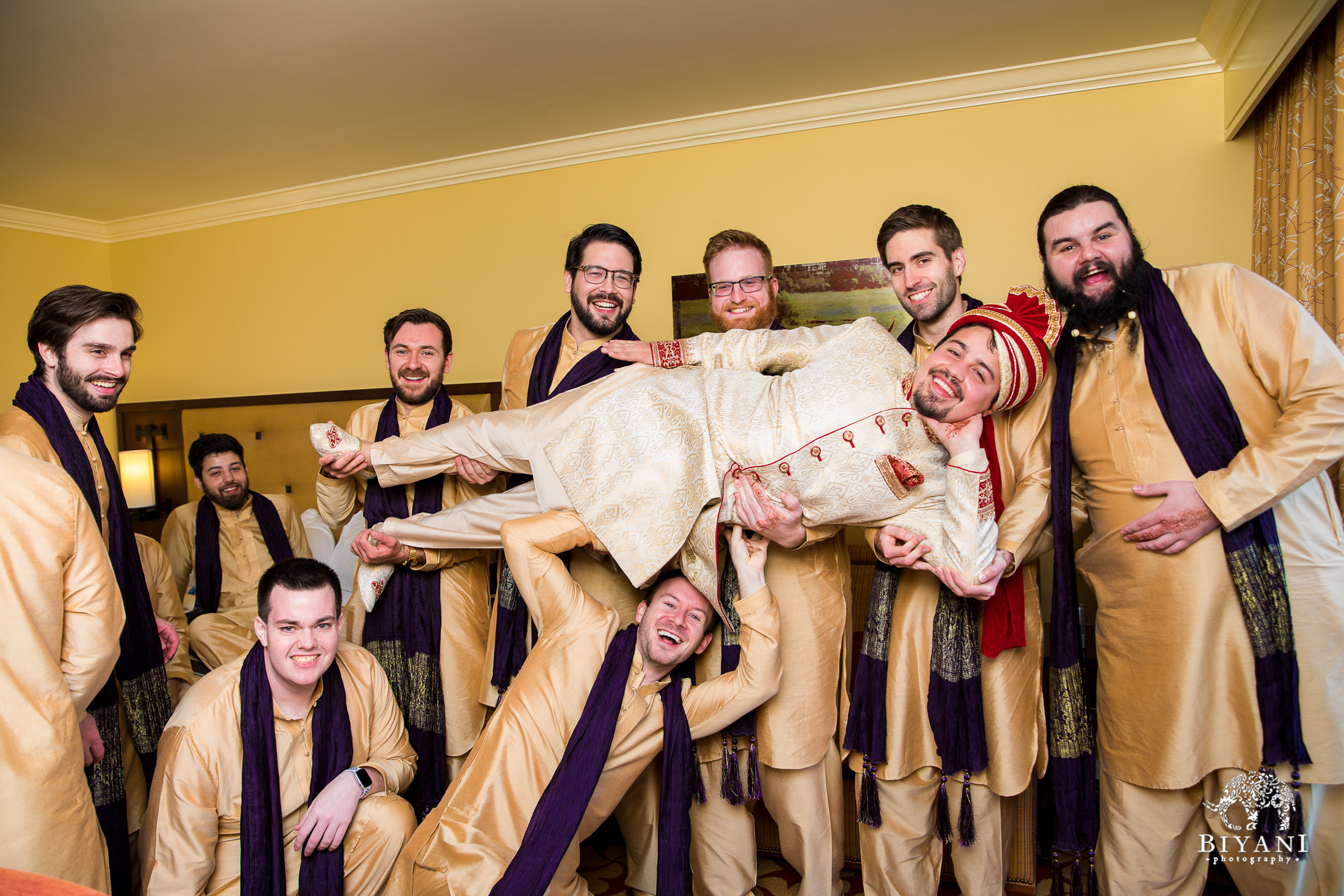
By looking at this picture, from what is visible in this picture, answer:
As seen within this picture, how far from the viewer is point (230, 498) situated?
400 centimetres

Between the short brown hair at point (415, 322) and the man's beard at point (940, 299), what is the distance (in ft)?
5.67

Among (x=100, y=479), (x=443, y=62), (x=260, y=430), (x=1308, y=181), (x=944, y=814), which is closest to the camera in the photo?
(x=944, y=814)

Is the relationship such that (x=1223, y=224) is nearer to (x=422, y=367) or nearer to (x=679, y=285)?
(x=679, y=285)

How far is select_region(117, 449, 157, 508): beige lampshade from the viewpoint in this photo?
5.06 m

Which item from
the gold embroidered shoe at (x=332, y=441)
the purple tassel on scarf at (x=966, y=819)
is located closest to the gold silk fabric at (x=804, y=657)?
the purple tassel on scarf at (x=966, y=819)

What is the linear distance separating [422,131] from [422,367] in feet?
5.93

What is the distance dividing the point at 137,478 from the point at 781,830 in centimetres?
475

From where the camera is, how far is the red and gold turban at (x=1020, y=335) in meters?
1.95

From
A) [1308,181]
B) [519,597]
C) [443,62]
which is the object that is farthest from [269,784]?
[1308,181]

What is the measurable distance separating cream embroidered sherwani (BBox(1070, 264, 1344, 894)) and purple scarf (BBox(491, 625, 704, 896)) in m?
1.13

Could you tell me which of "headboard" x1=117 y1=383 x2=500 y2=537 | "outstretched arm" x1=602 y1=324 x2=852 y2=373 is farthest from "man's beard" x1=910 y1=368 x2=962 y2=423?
"headboard" x1=117 y1=383 x2=500 y2=537

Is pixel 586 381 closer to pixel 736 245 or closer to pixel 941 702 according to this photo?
pixel 736 245

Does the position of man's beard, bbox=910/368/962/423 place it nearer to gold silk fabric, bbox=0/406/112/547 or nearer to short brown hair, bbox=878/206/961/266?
short brown hair, bbox=878/206/961/266

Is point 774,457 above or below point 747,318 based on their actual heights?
below
